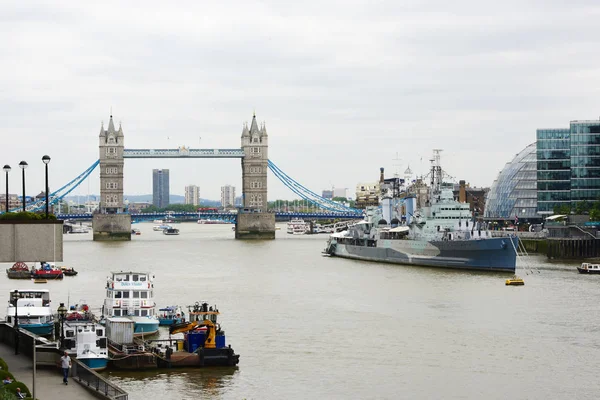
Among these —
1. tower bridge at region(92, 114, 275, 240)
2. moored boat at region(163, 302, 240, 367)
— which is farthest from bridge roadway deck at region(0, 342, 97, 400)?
tower bridge at region(92, 114, 275, 240)

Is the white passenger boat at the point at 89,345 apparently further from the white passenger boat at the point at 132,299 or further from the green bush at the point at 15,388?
the green bush at the point at 15,388

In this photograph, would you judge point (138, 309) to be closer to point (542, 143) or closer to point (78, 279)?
point (78, 279)

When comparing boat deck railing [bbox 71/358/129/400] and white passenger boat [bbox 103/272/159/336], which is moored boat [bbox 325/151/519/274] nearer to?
white passenger boat [bbox 103/272/159/336]

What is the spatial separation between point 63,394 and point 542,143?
77736 mm

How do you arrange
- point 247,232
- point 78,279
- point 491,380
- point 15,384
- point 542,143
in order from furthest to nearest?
point 247,232 < point 542,143 < point 78,279 < point 491,380 < point 15,384

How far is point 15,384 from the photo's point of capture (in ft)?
66.2

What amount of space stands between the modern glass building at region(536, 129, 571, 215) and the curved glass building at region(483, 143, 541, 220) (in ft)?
29.9

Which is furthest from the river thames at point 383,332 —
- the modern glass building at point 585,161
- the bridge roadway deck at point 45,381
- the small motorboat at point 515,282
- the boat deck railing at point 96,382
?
the modern glass building at point 585,161

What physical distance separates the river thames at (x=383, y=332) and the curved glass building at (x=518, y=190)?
1754 inches

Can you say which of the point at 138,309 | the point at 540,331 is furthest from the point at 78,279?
the point at 540,331

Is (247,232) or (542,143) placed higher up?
(542,143)

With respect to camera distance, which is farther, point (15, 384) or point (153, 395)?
point (153, 395)

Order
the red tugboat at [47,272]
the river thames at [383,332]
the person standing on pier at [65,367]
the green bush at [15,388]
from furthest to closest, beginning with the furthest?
1. the red tugboat at [47,272]
2. the river thames at [383,332]
3. the person standing on pier at [65,367]
4. the green bush at [15,388]

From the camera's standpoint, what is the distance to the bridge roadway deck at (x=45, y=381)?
21773 mm
